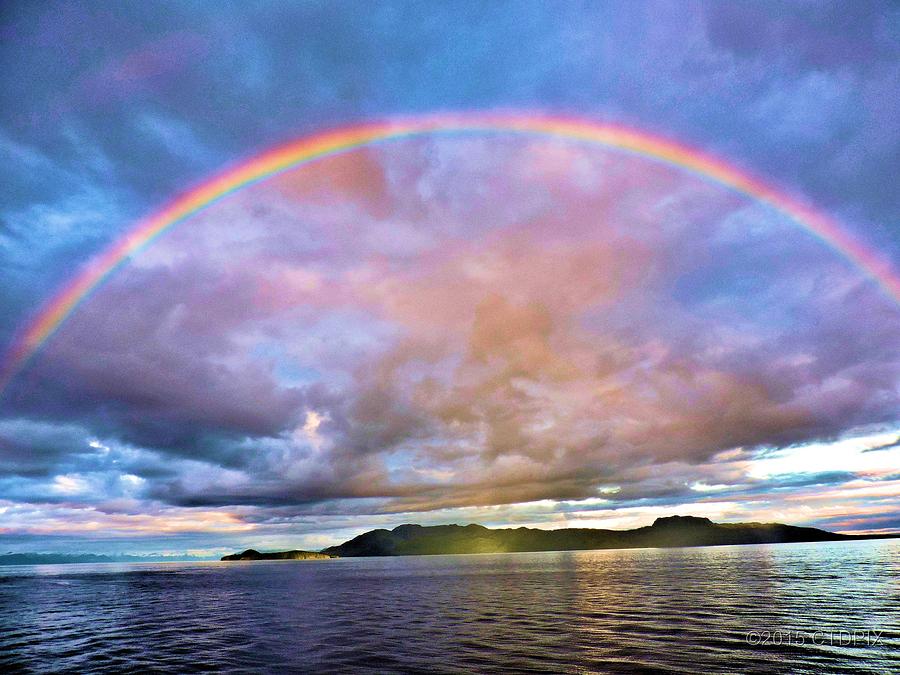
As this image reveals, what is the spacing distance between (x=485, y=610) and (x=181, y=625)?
43.7 m

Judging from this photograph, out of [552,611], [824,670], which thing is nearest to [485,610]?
[552,611]

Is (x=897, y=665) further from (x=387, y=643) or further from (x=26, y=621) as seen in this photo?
(x=26, y=621)

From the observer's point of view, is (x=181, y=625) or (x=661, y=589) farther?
(x=661, y=589)

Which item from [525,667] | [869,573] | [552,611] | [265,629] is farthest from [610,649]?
[869,573]

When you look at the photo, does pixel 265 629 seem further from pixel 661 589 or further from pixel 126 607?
pixel 661 589

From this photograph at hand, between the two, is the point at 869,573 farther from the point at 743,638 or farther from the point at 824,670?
the point at 824,670

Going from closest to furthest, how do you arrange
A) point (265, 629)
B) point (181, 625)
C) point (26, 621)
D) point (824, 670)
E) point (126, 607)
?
point (824, 670), point (265, 629), point (181, 625), point (26, 621), point (126, 607)

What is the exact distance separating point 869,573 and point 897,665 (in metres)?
114

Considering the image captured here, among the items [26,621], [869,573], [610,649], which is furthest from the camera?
[869,573]

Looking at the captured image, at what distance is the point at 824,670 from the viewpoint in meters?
40.3

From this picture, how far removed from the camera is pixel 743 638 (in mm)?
51656

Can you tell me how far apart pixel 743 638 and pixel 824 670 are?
1204cm

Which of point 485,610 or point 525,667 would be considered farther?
point 485,610

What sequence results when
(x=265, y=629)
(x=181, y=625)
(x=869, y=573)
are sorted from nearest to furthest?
(x=265, y=629)
(x=181, y=625)
(x=869, y=573)
